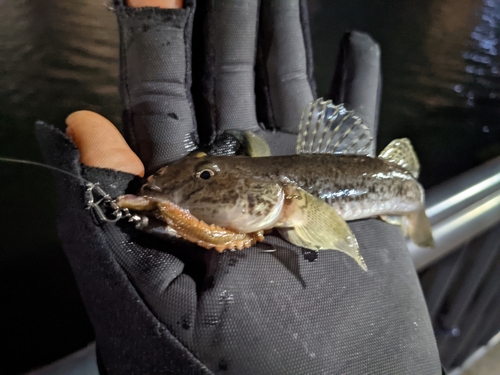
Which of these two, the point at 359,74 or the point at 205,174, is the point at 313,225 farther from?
the point at 359,74

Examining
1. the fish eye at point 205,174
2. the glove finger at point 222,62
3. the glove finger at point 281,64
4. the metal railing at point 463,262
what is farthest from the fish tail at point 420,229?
the fish eye at point 205,174

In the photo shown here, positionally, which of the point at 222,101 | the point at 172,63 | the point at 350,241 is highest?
the point at 172,63

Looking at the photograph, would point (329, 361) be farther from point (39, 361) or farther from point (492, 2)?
point (492, 2)

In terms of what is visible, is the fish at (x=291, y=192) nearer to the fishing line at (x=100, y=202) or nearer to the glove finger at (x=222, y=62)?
the fishing line at (x=100, y=202)

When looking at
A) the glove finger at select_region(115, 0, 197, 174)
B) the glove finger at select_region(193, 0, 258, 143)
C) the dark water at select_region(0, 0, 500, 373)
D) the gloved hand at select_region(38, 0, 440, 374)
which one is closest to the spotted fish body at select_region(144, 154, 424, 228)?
the gloved hand at select_region(38, 0, 440, 374)

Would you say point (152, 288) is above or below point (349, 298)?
above

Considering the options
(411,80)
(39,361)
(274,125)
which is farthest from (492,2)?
(39,361)
